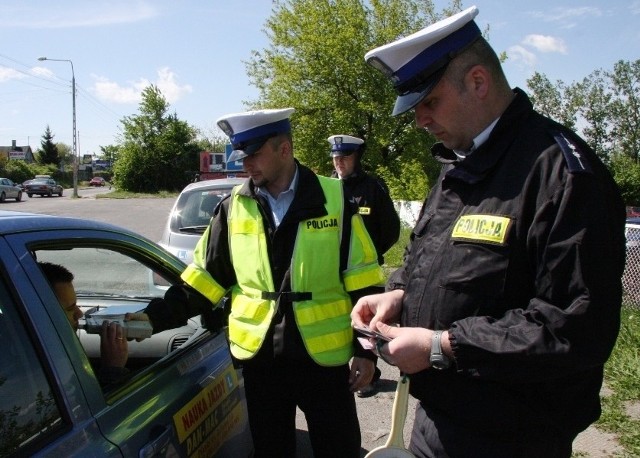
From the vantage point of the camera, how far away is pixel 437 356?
4.78 ft

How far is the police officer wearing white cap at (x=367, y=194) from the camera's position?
4.93 m

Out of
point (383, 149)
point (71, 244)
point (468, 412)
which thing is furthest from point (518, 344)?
point (383, 149)

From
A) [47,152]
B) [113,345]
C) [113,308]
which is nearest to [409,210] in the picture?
[113,308]

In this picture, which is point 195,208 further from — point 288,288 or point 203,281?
point 288,288

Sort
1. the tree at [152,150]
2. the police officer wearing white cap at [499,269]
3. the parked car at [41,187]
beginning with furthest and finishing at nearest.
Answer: the tree at [152,150], the parked car at [41,187], the police officer wearing white cap at [499,269]

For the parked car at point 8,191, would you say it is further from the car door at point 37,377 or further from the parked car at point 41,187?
the car door at point 37,377

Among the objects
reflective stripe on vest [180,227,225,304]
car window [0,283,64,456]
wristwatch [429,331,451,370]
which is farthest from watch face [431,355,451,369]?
reflective stripe on vest [180,227,225,304]

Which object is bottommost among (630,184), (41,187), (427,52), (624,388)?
(41,187)

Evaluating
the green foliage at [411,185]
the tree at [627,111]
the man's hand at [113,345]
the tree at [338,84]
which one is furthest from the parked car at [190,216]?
the tree at [627,111]

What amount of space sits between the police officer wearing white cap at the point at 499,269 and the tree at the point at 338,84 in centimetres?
2415

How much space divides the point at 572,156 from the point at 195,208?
6011mm

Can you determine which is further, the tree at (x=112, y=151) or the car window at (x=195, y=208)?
the tree at (x=112, y=151)

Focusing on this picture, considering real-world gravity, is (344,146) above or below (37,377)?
above

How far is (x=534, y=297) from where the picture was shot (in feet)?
4.61
